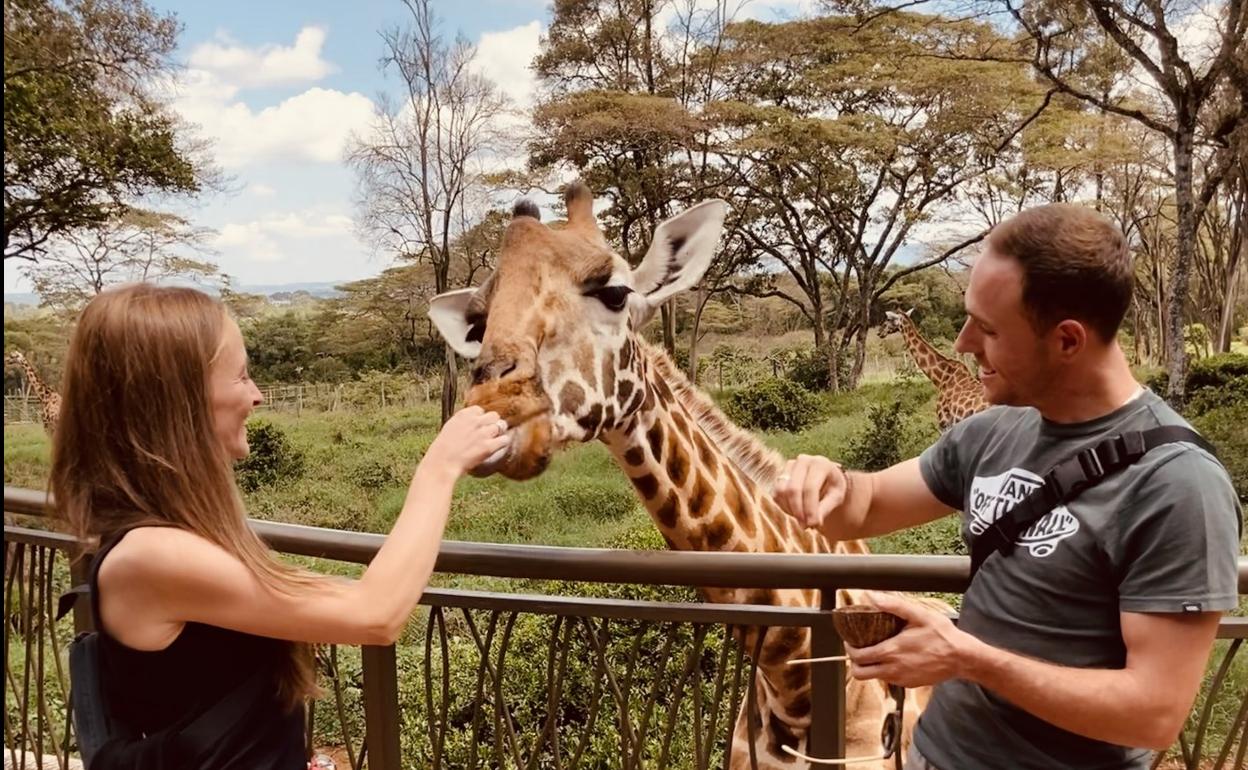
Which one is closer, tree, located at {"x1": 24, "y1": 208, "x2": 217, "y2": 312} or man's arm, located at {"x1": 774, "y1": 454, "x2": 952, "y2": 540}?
man's arm, located at {"x1": 774, "y1": 454, "x2": 952, "y2": 540}

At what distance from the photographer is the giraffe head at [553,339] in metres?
1.68

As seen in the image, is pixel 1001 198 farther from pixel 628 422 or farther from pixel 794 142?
pixel 628 422

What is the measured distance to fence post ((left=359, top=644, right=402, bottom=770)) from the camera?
139 centimetres

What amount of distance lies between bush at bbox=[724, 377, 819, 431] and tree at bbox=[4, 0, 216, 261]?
A: 3.34m

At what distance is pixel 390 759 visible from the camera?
4.68 feet

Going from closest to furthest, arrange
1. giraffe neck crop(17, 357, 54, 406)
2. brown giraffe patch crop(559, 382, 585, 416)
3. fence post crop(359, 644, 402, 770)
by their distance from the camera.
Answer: fence post crop(359, 644, 402, 770)
brown giraffe patch crop(559, 382, 585, 416)
giraffe neck crop(17, 357, 54, 406)

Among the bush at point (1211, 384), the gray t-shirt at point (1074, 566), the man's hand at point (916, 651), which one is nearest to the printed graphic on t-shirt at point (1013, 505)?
the gray t-shirt at point (1074, 566)

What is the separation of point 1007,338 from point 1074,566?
9.0 inches

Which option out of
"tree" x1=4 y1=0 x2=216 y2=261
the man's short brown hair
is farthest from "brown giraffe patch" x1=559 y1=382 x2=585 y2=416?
"tree" x1=4 y1=0 x2=216 y2=261

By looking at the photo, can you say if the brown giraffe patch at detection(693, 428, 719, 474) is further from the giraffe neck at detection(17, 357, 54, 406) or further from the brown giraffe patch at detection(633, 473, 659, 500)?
the giraffe neck at detection(17, 357, 54, 406)

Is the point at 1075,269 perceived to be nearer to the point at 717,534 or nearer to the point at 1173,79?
the point at 717,534

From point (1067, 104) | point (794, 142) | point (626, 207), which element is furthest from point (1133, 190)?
point (626, 207)

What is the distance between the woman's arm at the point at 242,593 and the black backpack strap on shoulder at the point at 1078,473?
0.59 meters

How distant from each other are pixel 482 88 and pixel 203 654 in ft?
13.8
